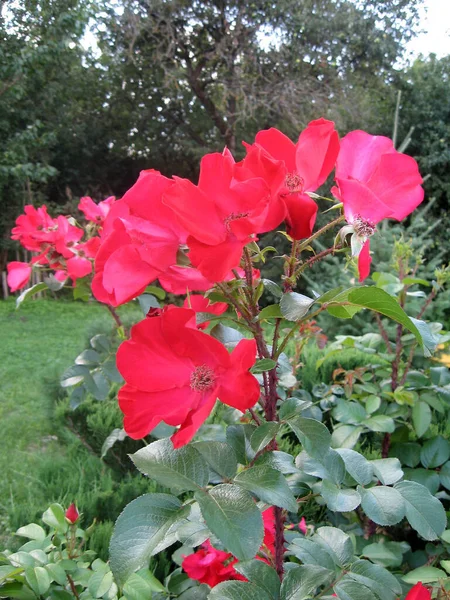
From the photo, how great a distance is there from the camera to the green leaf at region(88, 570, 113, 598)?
29.5 inches

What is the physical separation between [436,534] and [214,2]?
10.3 metres

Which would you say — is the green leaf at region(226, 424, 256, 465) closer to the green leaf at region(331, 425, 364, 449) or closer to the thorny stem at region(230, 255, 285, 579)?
the thorny stem at region(230, 255, 285, 579)

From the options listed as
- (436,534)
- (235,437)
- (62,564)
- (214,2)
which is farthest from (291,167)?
(214,2)

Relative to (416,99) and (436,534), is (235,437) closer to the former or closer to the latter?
(436,534)

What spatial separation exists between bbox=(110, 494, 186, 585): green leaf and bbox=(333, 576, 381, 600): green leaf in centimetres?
24

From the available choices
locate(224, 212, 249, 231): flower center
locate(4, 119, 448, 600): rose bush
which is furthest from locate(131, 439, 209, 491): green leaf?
locate(224, 212, 249, 231): flower center

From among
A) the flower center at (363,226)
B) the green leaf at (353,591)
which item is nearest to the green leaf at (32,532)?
the green leaf at (353,591)

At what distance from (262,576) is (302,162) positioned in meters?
0.43

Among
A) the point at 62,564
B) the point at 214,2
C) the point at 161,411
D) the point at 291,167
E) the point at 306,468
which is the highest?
the point at 214,2

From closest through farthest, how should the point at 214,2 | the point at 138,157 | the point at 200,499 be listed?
the point at 200,499, the point at 214,2, the point at 138,157

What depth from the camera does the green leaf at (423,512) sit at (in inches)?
25.9

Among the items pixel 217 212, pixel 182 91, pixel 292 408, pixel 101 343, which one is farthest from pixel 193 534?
pixel 182 91

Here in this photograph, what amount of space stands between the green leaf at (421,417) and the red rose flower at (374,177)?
0.87 metres

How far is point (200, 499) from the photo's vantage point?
1.50 feet
